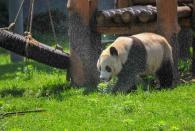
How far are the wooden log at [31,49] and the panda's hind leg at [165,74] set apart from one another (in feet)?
4.89

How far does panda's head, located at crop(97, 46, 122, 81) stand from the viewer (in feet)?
25.7

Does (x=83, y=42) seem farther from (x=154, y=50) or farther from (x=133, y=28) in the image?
(x=154, y=50)

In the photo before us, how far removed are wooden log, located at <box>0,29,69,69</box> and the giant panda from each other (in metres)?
1.00

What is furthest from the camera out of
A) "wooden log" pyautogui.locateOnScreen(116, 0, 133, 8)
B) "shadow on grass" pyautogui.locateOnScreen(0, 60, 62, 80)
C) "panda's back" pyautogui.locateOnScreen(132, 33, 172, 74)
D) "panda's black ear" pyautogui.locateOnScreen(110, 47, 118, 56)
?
"shadow on grass" pyautogui.locateOnScreen(0, 60, 62, 80)

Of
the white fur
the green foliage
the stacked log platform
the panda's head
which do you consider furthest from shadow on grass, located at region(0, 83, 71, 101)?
the green foliage

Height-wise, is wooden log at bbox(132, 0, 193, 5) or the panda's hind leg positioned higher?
wooden log at bbox(132, 0, 193, 5)

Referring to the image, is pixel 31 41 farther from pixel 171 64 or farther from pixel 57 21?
pixel 57 21

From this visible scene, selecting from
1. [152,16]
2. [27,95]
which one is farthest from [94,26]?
[27,95]

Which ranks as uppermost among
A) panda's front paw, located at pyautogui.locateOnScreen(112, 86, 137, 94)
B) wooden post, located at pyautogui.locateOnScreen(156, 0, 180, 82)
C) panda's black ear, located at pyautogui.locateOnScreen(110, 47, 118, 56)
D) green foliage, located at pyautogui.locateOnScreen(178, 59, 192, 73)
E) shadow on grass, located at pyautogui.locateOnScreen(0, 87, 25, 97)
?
wooden post, located at pyautogui.locateOnScreen(156, 0, 180, 82)

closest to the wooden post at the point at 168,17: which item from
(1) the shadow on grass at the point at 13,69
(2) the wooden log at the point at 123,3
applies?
(2) the wooden log at the point at 123,3

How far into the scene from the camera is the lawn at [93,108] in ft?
19.6

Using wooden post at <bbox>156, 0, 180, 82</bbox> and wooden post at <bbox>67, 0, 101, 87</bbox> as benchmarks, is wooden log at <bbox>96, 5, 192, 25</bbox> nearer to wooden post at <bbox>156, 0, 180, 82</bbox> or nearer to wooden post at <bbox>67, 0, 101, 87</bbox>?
wooden post at <bbox>67, 0, 101, 87</bbox>

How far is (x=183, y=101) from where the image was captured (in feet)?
23.3

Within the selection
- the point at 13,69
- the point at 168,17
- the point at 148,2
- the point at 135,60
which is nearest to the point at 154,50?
the point at 135,60
